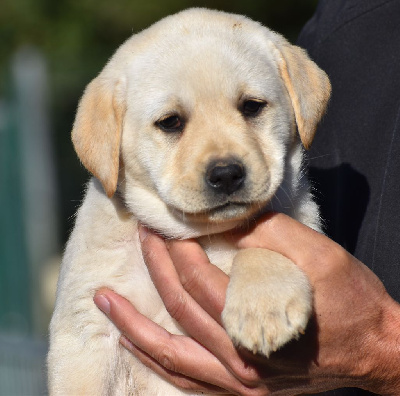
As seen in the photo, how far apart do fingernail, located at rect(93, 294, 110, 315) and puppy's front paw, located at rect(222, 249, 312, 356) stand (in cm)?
65

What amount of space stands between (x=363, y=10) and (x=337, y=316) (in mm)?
2064

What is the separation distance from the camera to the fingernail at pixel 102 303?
3.69 metres

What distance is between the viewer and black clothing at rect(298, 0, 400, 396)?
3.94m

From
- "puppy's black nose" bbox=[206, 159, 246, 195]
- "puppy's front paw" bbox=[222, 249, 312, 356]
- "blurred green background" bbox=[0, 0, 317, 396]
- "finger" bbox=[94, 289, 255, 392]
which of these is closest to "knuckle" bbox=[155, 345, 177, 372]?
"finger" bbox=[94, 289, 255, 392]

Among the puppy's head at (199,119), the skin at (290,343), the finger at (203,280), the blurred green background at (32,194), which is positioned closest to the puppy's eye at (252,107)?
the puppy's head at (199,119)

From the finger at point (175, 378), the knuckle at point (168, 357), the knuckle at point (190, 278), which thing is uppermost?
the knuckle at point (190, 278)

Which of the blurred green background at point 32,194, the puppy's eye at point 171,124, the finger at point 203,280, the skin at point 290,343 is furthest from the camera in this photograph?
the blurred green background at point 32,194

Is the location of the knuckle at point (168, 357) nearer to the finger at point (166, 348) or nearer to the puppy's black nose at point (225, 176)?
the finger at point (166, 348)

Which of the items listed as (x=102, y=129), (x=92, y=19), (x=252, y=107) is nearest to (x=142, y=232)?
(x=102, y=129)

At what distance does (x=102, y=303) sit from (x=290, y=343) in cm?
95

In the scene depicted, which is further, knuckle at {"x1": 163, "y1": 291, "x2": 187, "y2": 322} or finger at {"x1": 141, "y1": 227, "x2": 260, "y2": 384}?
knuckle at {"x1": 163, "y1": 291, "x2": 187, "y2": 322}

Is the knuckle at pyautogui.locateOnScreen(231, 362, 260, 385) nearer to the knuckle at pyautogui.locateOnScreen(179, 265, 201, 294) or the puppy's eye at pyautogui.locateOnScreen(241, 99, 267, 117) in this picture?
the knuckle at pyautogui.locateOnScreen(179, 265, 201, 294)

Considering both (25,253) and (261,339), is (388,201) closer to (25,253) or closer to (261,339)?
(261,339)

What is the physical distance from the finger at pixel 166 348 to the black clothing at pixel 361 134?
3.02 feet
